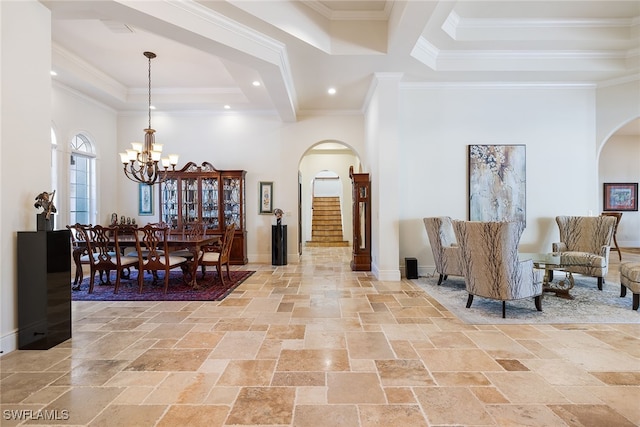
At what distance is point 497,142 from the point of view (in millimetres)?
5777

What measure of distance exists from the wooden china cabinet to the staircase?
457cm

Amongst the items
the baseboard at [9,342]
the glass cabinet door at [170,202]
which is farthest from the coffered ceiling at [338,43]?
the baseboard at [9,342]

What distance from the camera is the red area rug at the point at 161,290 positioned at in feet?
13.9

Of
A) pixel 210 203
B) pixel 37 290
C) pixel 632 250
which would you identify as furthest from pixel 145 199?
pixel 632 250

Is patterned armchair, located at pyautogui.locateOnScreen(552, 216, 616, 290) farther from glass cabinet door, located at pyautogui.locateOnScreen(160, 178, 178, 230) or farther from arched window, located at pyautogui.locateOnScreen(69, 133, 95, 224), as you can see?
arched window, located at pyautogui.locateOnScreen(69, 133, 95, 224)

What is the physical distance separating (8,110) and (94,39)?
287 cm

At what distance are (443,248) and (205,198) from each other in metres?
5.05

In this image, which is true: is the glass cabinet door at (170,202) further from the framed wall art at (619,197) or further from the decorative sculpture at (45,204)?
the framed wall art at (619,197)

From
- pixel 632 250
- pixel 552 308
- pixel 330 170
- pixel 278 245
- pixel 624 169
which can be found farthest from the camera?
pixel 330 170

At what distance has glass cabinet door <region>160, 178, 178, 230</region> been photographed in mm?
6953

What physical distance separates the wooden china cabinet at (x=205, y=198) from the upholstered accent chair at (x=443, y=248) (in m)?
4.01

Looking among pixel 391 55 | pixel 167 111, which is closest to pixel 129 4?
pixel 391 55

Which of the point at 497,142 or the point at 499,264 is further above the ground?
the point at 497,142

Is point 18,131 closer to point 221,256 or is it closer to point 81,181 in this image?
point 221,256
